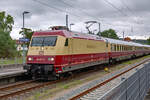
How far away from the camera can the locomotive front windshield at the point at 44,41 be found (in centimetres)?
1268

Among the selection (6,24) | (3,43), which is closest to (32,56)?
(3,43)

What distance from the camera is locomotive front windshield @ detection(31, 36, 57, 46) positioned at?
12.7 meters

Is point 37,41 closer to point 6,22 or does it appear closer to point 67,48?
point 67,48

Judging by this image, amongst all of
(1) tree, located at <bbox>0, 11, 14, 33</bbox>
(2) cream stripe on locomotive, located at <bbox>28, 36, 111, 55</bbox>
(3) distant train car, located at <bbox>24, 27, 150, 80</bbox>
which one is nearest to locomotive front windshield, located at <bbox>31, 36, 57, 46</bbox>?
(3) distant train car, located at <bbox>24, 27, 150, 80</bbox>

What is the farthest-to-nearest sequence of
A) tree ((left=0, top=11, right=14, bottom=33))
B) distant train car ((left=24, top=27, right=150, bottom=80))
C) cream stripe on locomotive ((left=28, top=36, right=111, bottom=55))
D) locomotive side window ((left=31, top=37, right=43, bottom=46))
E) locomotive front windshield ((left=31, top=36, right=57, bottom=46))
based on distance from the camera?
tree ((left=0, top=11, right=14, bottom=33)) < locomotive side window ((left=31, top=37, right=43, bottom=46)) < locomotive front windshield ((left=31, top=36, right=57, bottom=46)) < cream stripe on locomotive ((left=28, top=36, right=111, bottom=55)) < distant train car ((left=24, top=27, right=150, bottom=80))

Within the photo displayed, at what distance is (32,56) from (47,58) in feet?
4.15

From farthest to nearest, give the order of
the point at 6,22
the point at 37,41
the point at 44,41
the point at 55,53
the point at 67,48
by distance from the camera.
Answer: the point at 6,22
the point at 37,41
the point at 44,41
the point at 67,48
the point at 55,53

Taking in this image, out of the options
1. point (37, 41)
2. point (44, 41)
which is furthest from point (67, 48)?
point (37, 41)

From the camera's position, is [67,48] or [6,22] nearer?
[67,48]

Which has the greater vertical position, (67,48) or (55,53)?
(67,48)

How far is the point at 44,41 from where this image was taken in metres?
13.1

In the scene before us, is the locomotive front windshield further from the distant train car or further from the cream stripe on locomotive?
the cream stripe on locomotive

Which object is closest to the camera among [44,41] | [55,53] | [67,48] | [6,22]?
[55,53]

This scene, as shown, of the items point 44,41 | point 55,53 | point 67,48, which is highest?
point 44,41
